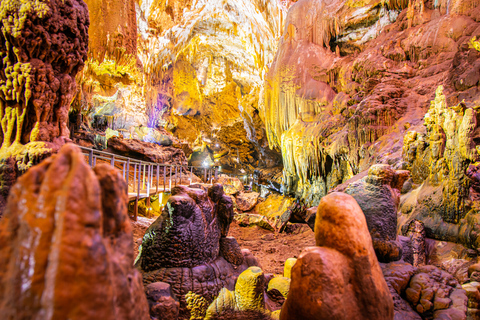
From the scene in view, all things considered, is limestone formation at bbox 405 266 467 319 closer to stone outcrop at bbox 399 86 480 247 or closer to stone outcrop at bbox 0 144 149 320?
stone outcrop at bbox 399 86 480 247

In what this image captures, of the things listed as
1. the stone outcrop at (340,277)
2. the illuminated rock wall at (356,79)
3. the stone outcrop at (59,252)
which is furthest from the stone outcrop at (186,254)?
the illuminated rock wall at (356,79)

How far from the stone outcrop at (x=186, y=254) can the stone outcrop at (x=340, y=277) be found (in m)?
1.29

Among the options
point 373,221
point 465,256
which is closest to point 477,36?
point 465,256

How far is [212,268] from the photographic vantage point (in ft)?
9.84

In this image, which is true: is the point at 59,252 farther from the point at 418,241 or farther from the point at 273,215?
the point at 273,215

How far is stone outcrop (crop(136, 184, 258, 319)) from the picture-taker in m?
Answer: 2.63

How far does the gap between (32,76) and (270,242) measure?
7948 mm

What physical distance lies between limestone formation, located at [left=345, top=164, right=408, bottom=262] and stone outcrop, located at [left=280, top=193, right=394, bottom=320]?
51.0 inches

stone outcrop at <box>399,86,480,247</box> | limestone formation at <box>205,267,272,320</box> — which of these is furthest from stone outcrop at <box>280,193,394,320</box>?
stone outcrop at <box>399,86,480,247</box>

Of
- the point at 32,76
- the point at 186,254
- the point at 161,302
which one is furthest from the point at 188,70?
the point at 161,302

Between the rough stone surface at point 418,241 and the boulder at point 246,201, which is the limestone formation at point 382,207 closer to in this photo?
the rough stone surface at point 418,241

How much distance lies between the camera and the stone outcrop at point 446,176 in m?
4.28

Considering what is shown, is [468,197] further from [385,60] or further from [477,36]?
[385,60]

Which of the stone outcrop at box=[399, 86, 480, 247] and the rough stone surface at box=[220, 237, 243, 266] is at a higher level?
the stone outcrop at box=[399, 86, 480, 247]
